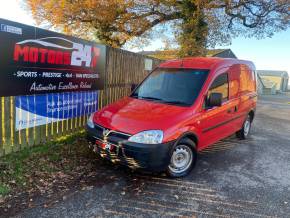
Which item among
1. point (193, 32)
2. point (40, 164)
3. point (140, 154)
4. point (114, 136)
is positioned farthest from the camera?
point (193, 32)

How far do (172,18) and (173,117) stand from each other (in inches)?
585

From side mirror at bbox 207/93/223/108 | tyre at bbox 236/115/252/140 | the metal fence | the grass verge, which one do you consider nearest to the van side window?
side mirror at bbox 207/93/223/108

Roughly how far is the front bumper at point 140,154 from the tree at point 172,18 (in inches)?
515

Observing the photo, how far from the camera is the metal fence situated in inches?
190

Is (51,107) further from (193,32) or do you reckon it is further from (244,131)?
(193,32)

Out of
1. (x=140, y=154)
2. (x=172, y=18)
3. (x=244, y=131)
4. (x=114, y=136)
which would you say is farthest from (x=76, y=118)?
(x=172, y=18)

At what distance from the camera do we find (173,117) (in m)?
4.37

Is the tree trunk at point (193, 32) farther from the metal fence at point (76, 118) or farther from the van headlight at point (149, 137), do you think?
the van headlight at point (149, 137)

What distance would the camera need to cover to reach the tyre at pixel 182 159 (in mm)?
4488

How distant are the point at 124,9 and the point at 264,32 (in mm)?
9710

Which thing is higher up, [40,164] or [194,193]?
[40,164]

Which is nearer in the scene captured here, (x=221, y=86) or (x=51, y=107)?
(x=221, y=86)

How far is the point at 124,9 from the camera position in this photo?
57.1 feet

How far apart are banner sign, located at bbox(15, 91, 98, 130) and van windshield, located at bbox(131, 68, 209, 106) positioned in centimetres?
165
